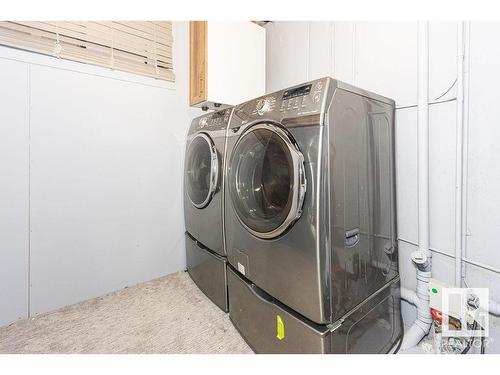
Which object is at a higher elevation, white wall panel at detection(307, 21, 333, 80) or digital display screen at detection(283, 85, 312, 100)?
white wall panel at detection(307, 21, 333, 80)

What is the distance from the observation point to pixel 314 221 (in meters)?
1.05

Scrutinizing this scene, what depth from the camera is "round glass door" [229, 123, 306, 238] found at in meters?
1.11

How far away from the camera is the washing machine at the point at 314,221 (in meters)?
1.07

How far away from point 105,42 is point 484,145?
2.52 meters

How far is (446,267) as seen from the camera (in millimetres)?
1399

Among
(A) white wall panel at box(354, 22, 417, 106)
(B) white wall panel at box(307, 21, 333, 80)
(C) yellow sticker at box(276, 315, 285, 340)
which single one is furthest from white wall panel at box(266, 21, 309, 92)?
(C) yellow sticker at box(276, 315, 285, 340)

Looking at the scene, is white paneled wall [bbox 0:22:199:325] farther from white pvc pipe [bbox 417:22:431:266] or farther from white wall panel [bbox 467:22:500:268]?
white wall panel [bbox 467:22:500:268]

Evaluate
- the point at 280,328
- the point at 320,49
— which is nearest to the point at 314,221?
the point at 280,328

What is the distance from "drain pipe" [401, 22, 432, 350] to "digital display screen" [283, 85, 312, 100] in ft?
2.42

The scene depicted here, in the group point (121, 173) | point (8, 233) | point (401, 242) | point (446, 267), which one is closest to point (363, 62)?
point (401, 242)

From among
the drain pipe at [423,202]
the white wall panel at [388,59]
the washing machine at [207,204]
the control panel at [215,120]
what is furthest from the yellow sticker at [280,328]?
the white wall panel at [388,59]

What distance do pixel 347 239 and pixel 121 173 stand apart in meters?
Result: 1.80

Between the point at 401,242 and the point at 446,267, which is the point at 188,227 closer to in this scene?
the point at 401,242

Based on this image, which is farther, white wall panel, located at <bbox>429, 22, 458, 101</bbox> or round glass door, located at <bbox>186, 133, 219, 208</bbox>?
round glass door, located at <bbox>186, 133, 219, 208</bbox>
